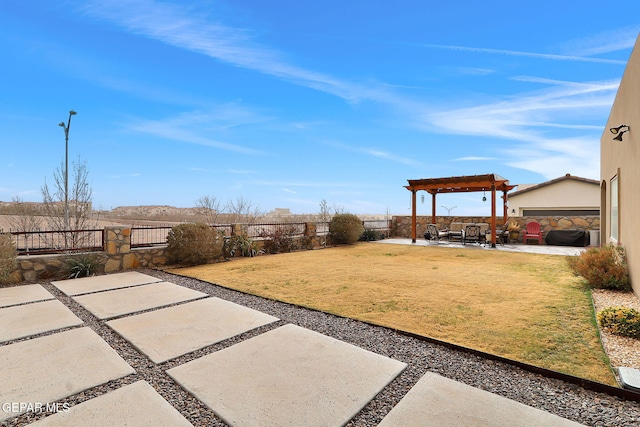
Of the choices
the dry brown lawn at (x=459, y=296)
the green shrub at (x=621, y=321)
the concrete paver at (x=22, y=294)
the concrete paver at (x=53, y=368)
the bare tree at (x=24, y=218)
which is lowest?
the concrete paver at (x=53, y=368)

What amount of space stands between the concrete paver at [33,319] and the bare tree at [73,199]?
859 centimetres

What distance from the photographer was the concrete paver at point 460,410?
2047 millimetres

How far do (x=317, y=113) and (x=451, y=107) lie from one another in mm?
7433

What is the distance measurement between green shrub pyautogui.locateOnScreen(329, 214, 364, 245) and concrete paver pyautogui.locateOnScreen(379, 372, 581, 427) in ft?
35.8

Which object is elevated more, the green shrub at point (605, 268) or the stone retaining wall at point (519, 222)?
the stone retaining wall at point (519, 222)

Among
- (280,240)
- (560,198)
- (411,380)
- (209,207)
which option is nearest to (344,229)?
(280,240)

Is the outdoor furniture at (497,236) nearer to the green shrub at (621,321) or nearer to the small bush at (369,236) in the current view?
the small bush at (369,236)

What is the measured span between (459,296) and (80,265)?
26.5 ft

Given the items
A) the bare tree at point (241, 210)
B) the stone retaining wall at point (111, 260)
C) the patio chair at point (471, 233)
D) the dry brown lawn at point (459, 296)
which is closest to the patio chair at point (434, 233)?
the patio chair at point (471, 233)

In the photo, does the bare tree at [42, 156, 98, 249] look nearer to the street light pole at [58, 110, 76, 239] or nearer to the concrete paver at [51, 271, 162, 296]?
the street light pole at [58, 110, 76, 239]

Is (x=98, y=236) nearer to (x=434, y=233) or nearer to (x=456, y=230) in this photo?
(x=434, y=233)

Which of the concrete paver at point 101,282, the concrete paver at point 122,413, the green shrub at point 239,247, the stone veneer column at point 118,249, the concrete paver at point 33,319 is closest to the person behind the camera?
the concrete paver at point 122,413

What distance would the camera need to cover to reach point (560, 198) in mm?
19359

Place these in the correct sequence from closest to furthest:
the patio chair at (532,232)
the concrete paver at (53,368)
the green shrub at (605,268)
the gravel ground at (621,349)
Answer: the concrete paver at (53,368) < the gravel ground at (621,349) < the green shrub at (605,268) < the patio chair at (532,232)
